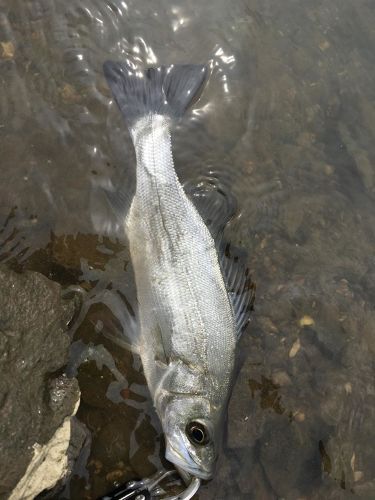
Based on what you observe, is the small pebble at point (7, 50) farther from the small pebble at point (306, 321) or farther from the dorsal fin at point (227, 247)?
the small pebble at point (306, 321)

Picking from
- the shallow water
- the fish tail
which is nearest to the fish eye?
the shallow water

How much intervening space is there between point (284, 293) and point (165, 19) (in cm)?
260

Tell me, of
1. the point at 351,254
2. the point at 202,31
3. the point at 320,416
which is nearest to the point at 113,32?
the point at 202,31

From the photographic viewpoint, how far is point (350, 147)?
194 inches

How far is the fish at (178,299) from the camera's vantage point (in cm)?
340

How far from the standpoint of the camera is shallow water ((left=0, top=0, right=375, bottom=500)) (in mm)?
3783

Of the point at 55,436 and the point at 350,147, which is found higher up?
the point at 350,147

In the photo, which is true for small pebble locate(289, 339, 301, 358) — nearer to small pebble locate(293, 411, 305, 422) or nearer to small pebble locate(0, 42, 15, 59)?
small pebble locate(293, 411, 305, 422)

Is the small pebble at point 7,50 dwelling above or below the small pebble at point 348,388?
above

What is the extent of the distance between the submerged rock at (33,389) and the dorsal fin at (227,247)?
1.22m

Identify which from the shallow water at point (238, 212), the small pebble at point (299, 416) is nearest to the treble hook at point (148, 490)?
the shallow water at point (238, 212)

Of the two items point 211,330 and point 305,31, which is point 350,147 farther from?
point 211,330

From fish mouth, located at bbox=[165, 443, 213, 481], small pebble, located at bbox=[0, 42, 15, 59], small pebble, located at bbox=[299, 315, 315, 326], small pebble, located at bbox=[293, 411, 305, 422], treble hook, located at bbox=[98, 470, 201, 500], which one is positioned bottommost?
treble hook, located at bbox=[98, 470, 201, 500]

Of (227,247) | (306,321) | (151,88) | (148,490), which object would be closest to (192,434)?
(148,490)
